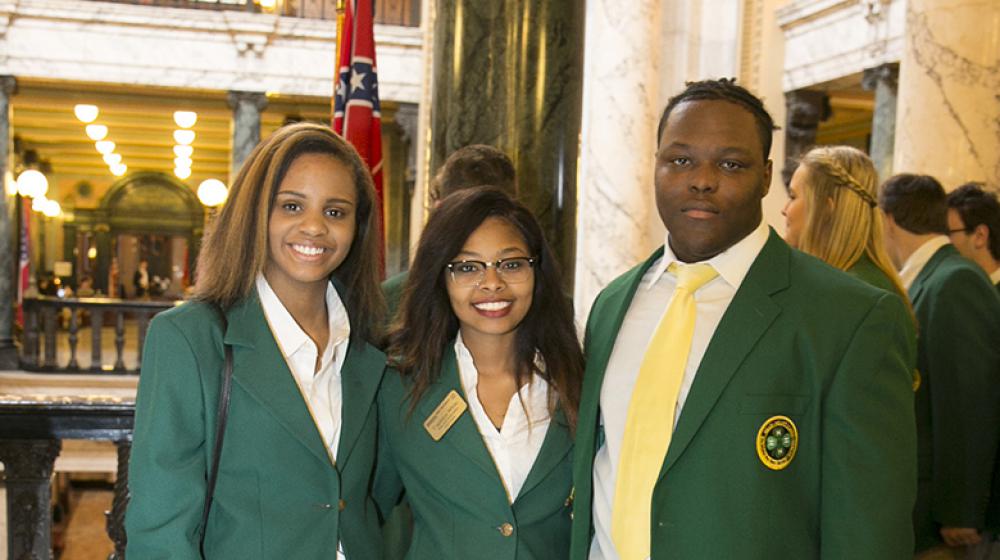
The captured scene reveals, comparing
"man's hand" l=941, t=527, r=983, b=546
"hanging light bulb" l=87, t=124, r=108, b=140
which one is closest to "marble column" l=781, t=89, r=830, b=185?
"man's hand" l=941, t=527, r=983, b=546

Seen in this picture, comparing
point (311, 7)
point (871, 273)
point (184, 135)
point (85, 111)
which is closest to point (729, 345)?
point (871, 273)

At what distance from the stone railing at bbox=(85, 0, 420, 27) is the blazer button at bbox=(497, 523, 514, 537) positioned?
13.3m

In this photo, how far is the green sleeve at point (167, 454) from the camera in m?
1.78

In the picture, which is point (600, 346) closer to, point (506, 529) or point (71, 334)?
point (506, 529)

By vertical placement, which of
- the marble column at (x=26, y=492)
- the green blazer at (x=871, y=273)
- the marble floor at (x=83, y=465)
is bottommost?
the marble floor at (x=83, y=465)

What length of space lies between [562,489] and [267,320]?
73 centimetres

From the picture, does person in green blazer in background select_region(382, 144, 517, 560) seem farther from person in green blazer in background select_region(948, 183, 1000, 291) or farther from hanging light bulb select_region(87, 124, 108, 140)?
hanging light bulb select_region(87, 124, 108, 140)

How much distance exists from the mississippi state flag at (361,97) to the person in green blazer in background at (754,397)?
2.47 metres

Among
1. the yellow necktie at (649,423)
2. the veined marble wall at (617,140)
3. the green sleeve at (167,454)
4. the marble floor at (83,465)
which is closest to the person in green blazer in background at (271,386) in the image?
the green sleeve at (167,454)

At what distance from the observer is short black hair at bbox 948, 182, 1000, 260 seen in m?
4.04

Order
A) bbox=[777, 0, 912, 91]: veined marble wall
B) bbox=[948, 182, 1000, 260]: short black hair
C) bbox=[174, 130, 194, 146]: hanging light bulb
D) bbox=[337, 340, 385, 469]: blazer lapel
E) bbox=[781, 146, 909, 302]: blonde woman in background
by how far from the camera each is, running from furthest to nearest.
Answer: bbox=[174, 130, 194, 146]: hanging light bulb → bbox=[777, 0, 912, 91]: veined marble wall → bbox=[948, 182, 1000, 260]: short black hair → bbox=[781, 146, 909, 302]: blonde woman in background → bbox=[337, 340, 385, 469]: blazer lapel

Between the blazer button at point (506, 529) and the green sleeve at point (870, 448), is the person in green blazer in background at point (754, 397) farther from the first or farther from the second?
the blazer button at point (506, 529)

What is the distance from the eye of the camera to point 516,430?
2.15 meters

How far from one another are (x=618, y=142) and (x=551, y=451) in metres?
6.54
